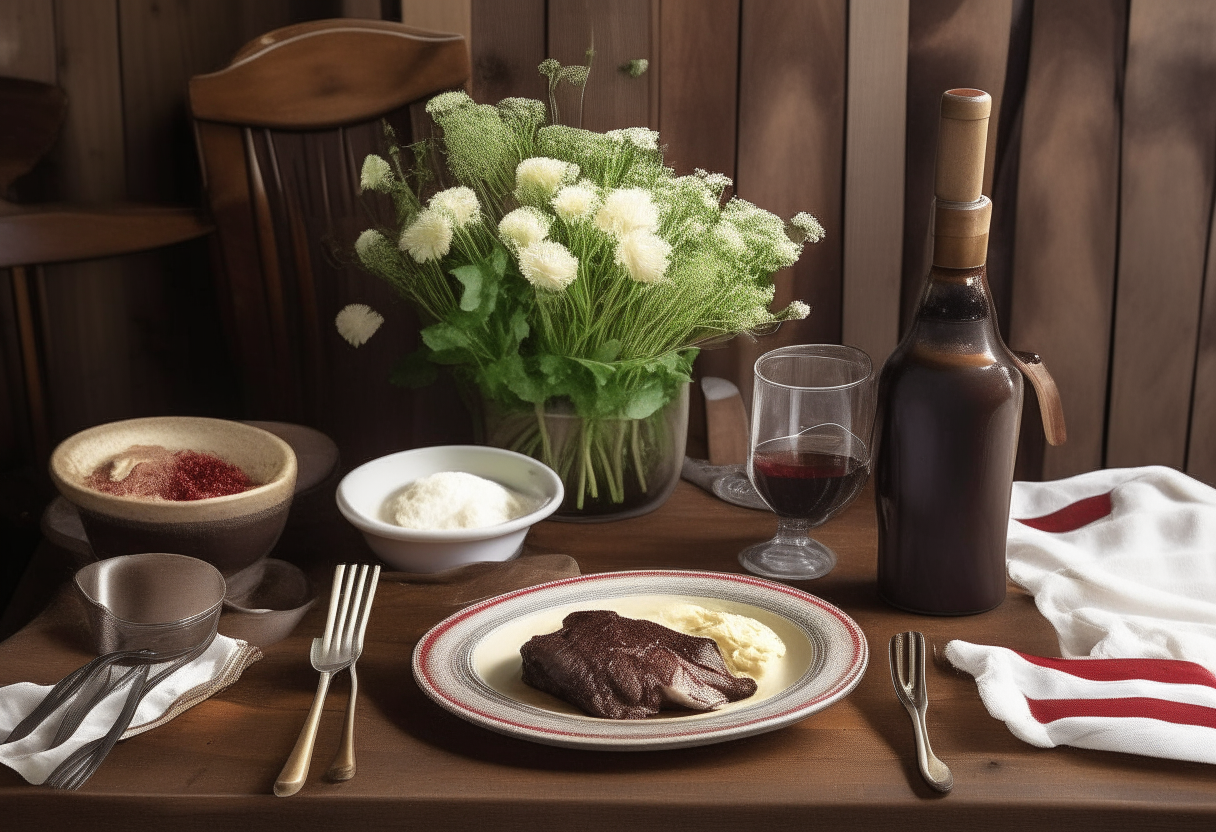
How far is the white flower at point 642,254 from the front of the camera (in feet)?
3.48

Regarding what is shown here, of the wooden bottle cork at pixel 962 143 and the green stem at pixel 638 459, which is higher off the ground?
the wooden bottle cork at pixel 962 143

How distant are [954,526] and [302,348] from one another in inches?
41.6

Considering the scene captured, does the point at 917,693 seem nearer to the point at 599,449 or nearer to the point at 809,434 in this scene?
the point at 809,434

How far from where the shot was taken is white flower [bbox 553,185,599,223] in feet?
3.55

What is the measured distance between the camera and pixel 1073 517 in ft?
4.19

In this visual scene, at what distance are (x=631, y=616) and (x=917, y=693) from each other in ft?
0.82

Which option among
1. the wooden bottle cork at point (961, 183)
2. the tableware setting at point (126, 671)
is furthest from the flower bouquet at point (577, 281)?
the tableware setting at point (126, 671)

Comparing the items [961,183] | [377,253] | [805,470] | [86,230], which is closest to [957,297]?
[961,183]

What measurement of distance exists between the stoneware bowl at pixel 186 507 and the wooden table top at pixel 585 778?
122mm

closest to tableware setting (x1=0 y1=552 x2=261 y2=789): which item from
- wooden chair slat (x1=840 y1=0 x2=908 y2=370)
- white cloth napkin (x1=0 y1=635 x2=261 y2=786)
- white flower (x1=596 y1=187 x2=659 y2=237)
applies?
white cloth napkin (x1=0 y1=635 x2=261 y2=786)

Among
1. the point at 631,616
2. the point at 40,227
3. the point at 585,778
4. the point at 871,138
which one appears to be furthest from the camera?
the point at 871,138

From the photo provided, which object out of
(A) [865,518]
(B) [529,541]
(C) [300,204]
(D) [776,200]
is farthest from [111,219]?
(A) [865,518]

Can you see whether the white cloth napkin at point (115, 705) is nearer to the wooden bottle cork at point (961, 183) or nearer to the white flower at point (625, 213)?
the white flower at point (625, 213)

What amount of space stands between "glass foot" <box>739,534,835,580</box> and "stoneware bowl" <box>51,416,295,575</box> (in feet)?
1.46
